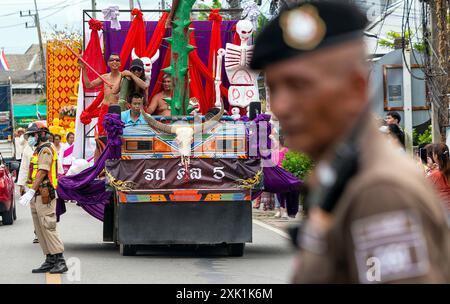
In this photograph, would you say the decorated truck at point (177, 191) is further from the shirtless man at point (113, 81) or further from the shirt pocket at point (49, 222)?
the shirtless man at point (113, 81)

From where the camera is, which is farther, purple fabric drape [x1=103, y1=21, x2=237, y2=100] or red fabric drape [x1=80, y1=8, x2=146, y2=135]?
→ purple fabric drape [x1=103, y1=21, x2=237, y2=100]

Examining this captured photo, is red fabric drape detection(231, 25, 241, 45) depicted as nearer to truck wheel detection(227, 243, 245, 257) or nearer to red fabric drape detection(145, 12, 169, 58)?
red fabric drape detection(145, 12, 169, 58)

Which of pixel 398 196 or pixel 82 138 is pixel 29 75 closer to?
pixel 82 138

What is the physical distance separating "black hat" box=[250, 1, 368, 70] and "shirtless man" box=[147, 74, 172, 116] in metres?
13.1

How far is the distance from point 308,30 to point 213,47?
14.6 meters

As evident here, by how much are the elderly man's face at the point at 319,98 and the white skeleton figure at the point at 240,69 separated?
546 inches

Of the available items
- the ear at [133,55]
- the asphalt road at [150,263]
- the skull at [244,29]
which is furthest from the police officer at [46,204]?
the skull at [244,29]

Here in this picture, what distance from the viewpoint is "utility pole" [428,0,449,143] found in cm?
2023

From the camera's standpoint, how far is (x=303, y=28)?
2412mm

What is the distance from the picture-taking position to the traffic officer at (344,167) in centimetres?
220

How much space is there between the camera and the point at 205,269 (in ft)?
42.1

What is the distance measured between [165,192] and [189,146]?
0.66 metres

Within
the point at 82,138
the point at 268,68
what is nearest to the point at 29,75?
the point at 82,138

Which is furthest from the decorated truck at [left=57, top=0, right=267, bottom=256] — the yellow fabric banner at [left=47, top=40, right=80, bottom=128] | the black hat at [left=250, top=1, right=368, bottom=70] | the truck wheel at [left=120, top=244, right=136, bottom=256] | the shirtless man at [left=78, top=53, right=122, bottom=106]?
the yellow fabric banner at [left=47, top=40, right=80, bottom=128]
